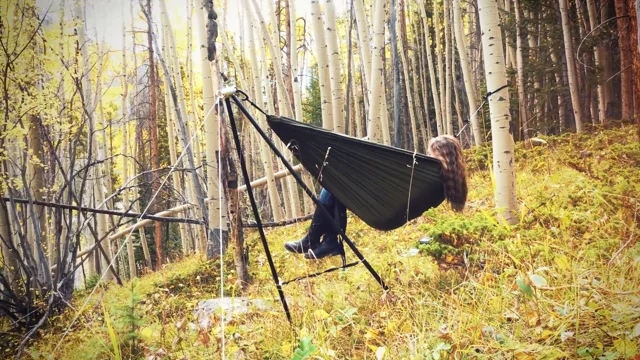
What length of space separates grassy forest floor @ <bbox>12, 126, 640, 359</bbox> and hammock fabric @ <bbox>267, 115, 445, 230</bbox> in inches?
9.4

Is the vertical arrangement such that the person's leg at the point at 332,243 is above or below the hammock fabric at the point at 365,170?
below

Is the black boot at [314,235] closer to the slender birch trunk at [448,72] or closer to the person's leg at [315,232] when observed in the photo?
the person's leg at [315,232]

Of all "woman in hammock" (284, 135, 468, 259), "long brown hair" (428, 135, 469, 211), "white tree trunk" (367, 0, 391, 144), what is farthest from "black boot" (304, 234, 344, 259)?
"white tree trunk" (367, 0, 391, 144)

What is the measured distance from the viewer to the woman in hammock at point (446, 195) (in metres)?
1.86

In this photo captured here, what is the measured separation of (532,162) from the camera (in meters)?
3.58

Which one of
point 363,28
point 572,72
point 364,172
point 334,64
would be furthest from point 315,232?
point 572,72

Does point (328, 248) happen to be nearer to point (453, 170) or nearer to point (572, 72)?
point (453, 170)

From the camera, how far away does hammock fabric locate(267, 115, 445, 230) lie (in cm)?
167

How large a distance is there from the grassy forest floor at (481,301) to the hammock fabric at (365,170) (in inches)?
9.4

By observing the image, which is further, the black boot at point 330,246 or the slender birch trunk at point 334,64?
the slender birch trunk at point 334,64

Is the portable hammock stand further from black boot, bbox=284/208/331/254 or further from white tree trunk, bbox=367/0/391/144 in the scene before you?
white tree trunk, bbox=367/0/391/144

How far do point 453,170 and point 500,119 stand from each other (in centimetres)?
49

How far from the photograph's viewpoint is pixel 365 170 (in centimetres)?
173

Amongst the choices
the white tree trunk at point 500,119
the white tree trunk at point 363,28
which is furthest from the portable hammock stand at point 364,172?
the white tree trunk at point 363,28
